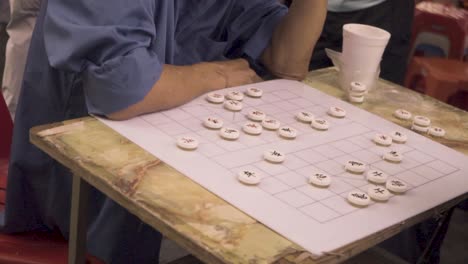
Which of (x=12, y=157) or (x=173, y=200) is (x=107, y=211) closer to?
(x=12, y=157)

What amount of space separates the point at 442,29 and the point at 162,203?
272cm

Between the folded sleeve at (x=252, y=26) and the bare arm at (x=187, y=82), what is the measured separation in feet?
0.28

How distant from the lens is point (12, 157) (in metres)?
1.32

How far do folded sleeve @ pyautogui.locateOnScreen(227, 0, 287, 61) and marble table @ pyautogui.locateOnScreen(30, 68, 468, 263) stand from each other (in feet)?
1.77

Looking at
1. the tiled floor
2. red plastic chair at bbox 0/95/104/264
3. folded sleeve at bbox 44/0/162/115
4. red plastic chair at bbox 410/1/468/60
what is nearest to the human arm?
folded sleeve at bbox 44/0/162/115

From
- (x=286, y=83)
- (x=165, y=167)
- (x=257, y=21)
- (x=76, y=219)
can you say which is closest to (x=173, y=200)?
(x=165, y=167)

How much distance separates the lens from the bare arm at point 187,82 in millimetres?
1158

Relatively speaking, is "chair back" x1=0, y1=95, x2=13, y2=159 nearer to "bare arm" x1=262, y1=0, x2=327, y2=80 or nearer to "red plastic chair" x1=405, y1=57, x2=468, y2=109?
"bare arm" x1=262, y1=0, x2=327, y2=80

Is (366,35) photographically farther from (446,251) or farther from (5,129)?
(446,251)

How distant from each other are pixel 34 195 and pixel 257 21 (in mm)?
Answer: 662

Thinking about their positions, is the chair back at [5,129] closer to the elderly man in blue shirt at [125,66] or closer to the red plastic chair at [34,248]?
the red plastic chair at [34,248]

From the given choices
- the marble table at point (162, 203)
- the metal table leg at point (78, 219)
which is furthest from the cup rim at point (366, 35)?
the metal table leg at point (78, 219)

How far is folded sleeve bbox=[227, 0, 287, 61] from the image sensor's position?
1.56 m

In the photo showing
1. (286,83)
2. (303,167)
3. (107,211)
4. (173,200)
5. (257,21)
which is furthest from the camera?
(257,21)
